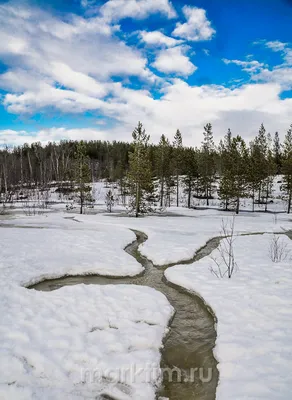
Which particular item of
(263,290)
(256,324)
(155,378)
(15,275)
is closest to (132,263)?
(15,275)

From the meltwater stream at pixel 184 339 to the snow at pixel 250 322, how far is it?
0.24 meters

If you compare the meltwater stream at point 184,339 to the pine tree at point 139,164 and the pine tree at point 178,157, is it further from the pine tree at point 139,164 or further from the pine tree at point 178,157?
the pine tree at point 178,157

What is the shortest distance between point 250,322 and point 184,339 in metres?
1.52

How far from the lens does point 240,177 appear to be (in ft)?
110

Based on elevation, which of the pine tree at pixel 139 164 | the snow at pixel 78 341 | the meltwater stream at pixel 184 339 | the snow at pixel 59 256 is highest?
the pine tree at pixel 139 164

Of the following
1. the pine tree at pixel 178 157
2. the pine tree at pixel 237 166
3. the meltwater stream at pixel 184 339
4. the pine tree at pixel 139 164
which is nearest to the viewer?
the meltwater stream at pixel 184 339

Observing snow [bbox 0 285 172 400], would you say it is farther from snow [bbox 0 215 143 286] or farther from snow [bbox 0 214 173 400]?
snow [bbox 0 215 143 286]

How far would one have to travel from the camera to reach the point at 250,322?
5.92 metres

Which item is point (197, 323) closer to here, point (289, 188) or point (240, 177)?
point (240, 177)

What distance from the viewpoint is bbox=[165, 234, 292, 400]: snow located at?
160 inches

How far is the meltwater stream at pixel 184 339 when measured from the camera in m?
4.27

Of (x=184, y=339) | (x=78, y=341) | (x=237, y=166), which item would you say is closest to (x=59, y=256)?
(x=78, y=341)

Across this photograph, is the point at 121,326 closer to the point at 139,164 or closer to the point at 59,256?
the point at 59,256

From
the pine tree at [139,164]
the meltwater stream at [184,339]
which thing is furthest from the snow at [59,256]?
the pine tree at [139,164]
